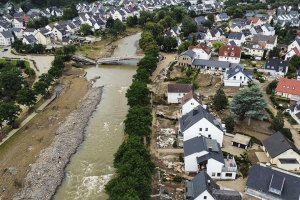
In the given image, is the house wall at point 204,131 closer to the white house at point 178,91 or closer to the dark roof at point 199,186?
the dark roof at point 199,186

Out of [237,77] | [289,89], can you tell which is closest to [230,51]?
[237,77]

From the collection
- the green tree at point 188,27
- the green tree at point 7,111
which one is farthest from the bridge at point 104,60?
the green tree at point 7,111

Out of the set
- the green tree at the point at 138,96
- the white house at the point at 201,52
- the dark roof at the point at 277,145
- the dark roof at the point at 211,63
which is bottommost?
the dark roof at the point at 277,145

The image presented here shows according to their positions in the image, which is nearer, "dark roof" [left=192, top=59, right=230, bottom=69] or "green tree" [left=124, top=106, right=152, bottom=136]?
"green tree" [left=124, top=106, right=152, bottom=136]

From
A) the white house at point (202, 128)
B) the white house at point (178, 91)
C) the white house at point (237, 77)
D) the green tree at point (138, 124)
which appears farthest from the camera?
the white house at point (237, 77)

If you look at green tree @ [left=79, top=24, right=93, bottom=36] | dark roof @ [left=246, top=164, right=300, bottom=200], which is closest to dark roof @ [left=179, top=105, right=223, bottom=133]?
dark roof @ [left=246, top=164, right=300, bottom=200]

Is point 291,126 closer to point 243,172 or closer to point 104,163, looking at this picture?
point 243,172

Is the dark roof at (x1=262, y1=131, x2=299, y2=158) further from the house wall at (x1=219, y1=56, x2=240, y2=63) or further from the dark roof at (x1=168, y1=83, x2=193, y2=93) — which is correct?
the house wall at (x1=219, y1=56, x2=240, y2=63)

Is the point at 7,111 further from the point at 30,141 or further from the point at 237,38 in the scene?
the point at 237,38
